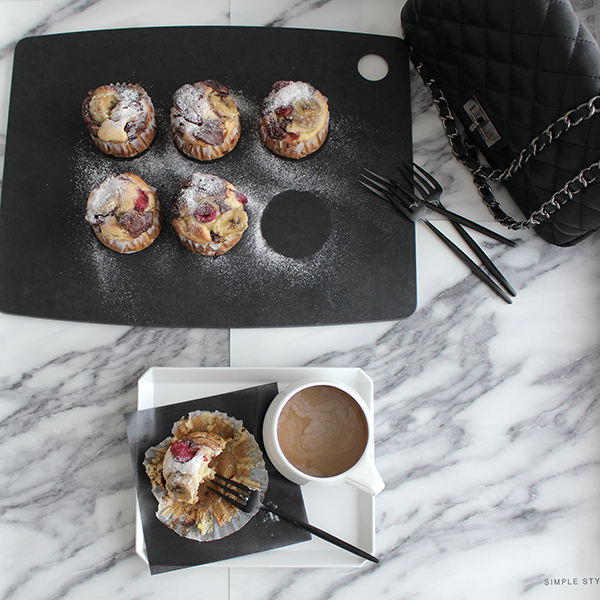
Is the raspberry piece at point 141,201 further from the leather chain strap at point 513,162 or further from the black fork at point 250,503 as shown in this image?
the leather chain strap at point 513,162

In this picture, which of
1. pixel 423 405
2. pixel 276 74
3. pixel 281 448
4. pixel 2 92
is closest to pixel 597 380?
pixel 423 405

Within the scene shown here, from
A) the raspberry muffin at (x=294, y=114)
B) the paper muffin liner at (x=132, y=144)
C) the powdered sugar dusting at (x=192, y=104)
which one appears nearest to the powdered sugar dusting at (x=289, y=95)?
the raspberry muffin at (x=294, y=114)

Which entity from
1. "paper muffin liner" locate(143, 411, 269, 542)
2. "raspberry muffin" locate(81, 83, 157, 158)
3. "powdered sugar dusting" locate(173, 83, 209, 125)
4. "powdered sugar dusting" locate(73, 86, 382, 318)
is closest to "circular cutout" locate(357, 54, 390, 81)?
"powdered sugar dusting" locate(73, 86, 382, 318)

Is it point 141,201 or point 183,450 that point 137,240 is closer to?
point 141,201

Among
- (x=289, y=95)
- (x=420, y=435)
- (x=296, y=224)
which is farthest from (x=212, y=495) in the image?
(x=289, y=95)

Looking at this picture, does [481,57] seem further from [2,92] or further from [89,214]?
[2,92]
